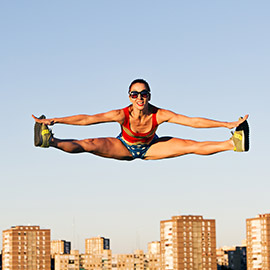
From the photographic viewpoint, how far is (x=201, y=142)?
127 ft

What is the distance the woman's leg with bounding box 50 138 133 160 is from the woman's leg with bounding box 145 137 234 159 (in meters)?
1.12

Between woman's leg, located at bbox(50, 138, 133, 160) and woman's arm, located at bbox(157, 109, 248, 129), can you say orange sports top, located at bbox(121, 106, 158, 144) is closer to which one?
woman's arm, located at bbox(157, 109, 248, 129)

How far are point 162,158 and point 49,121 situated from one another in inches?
239

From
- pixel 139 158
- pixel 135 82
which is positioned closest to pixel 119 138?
pixel 139 158

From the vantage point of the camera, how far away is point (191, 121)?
37344mm

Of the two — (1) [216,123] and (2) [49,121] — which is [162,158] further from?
(2) [49,121]

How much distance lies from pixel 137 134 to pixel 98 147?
173cm

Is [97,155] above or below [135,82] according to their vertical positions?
below

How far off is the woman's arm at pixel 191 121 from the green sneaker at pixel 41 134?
478cm

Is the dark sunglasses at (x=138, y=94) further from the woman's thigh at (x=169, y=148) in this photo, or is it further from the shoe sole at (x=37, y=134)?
the shoe sole at (x=37, y=134)

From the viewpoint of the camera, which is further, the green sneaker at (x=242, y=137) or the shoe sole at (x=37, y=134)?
the green sneaker at (x=242, y=137)

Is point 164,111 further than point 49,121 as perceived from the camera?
Yes

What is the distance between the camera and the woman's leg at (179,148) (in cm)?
3831

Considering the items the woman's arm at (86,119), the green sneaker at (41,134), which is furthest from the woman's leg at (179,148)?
the green sneaker at (41,134)
